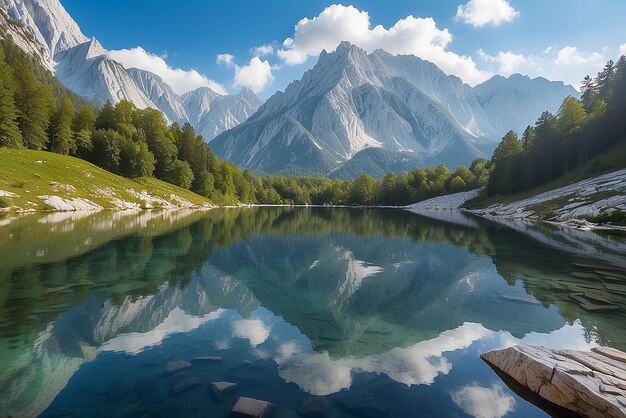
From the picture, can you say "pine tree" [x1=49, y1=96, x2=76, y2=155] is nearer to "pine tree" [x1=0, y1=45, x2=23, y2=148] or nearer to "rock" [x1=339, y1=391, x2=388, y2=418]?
"pine tree" [x1=0, y1=45, x2=23, y2=148]

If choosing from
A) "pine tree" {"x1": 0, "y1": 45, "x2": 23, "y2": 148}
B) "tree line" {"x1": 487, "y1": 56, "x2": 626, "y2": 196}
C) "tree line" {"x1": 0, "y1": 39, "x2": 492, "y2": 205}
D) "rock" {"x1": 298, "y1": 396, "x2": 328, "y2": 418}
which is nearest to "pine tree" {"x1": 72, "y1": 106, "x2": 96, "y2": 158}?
"tree line" {"x1": 0, "y1": 39, "x2": 492, "y2": 205}

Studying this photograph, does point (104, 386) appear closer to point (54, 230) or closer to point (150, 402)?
point (150, 402)

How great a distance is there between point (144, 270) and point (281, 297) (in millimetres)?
11892

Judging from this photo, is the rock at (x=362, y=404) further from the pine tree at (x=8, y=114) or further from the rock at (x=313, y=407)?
the pine tree at (x=8, y=114)

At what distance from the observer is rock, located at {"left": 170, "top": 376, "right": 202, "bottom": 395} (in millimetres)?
10586

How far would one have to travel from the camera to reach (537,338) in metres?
15.7

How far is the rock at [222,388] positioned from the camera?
33.9 feet

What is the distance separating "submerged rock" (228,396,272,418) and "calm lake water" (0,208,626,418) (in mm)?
303

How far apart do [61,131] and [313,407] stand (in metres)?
127

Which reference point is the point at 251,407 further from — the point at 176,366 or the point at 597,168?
the point at 597,168

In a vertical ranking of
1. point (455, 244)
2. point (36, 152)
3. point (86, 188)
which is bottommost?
point (455, 244)

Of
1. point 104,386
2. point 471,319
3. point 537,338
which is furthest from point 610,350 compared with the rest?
point 104,386

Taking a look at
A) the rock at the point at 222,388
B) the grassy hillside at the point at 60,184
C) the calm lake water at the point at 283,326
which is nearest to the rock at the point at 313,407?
the calm lake water at the point at 283,326

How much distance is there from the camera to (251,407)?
973 centimetres
